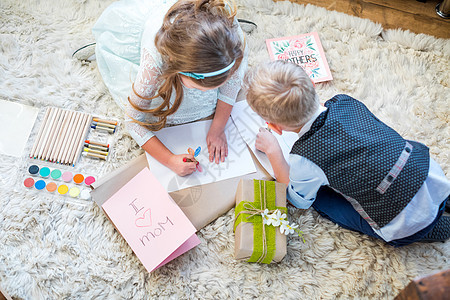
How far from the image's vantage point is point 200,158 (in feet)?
3.64

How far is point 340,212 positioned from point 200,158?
0.42 m

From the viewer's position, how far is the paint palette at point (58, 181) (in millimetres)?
1064

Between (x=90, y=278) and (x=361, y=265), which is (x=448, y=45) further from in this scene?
(x=90, y=278)

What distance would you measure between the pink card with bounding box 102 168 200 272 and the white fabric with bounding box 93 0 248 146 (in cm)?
14

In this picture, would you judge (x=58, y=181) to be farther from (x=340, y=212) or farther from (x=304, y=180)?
(x=340, y=212)

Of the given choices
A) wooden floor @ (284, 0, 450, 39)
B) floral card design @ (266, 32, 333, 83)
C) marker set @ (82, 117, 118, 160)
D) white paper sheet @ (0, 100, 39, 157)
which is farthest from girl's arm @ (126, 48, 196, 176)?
wooden floor @ (284, 0, 450, 39)

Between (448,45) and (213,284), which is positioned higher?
(448,45)

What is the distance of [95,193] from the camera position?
103cm

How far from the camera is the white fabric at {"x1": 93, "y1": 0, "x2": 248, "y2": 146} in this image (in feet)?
3.47

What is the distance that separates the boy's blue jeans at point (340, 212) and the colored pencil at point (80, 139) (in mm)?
690

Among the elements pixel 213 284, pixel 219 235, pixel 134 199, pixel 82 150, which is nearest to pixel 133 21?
pixel 82 150

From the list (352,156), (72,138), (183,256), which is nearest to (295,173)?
(352,156)

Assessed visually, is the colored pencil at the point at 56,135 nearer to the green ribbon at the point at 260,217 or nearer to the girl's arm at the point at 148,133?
the girl's arm at the point at 148,133

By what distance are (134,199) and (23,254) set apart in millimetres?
315
